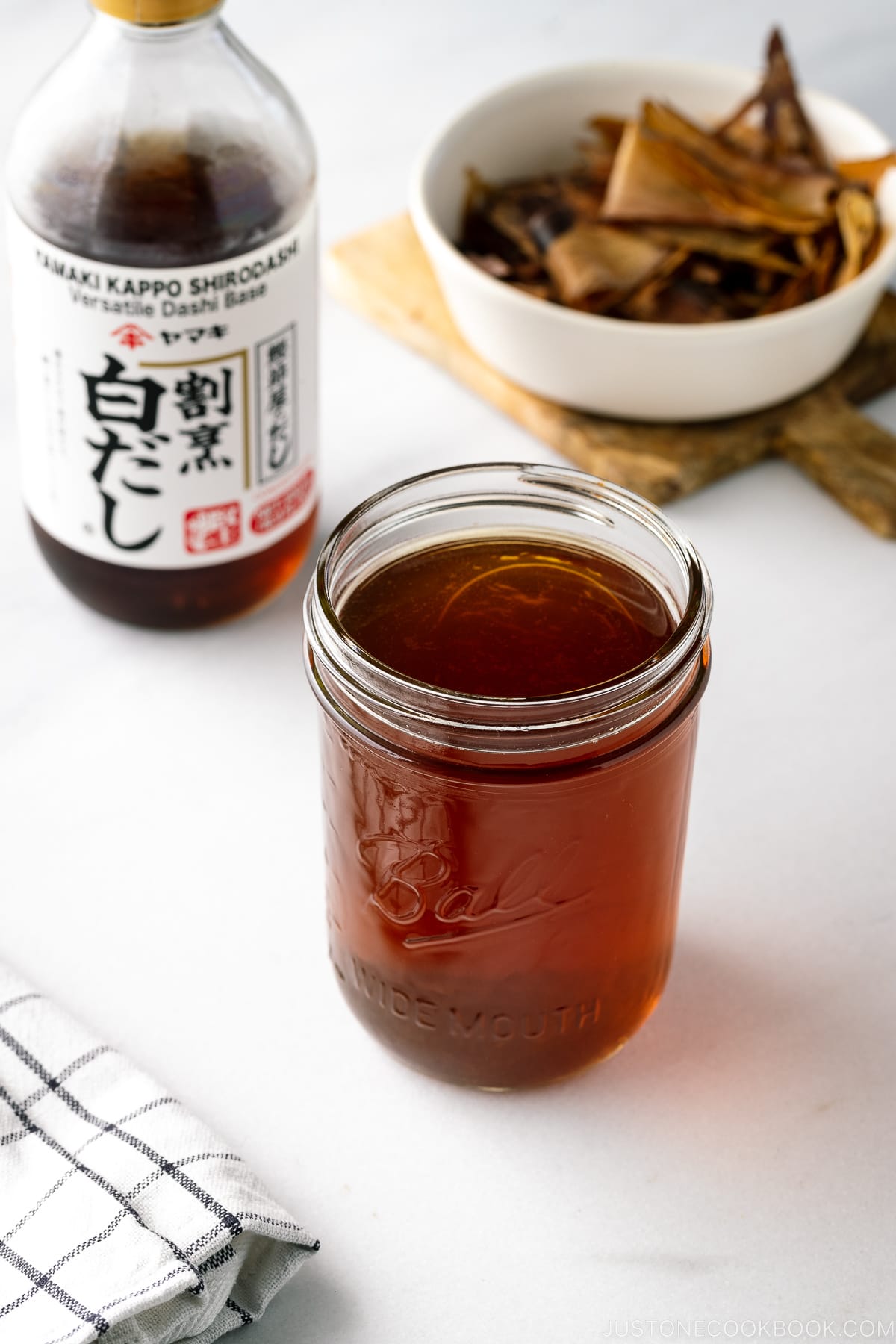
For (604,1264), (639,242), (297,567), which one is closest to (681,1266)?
(604,1264)

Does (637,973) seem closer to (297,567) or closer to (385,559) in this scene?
(385,559)

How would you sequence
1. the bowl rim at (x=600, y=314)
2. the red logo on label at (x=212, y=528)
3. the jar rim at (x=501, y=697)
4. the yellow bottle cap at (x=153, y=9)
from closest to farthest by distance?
1. the jar rim at (x=501, y=697)
2. the yellow bottle cap at (x=153, y=9)
3. the red logo on label at (x=212, y=528)
4. the bowl rim at (x=600, y=314)

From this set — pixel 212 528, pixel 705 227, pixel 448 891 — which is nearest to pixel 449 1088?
pixel 448 891

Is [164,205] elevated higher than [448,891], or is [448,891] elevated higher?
[164,205]

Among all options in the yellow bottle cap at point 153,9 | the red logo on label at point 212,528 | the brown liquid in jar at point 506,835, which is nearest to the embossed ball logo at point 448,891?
the brown liquid in jar at point 506,835

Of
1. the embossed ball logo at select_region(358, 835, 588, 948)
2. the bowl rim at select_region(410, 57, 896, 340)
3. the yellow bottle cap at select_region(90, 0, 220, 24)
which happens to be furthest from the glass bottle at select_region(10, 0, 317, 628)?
the embossed ball logo at select_region(358, 835, 588, 948)

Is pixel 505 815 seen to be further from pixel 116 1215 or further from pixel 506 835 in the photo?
pixel 116 1215

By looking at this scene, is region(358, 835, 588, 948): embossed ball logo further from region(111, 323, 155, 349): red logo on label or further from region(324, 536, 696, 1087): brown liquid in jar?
region(111, 323, 155, 349): red logo on label

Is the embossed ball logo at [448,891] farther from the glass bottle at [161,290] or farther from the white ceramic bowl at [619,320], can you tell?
the white ceramic bowl at [619,320]
